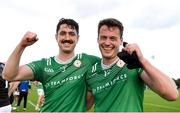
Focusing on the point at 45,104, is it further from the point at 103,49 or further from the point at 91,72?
the point at 103,49

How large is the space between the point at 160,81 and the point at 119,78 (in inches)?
23.1

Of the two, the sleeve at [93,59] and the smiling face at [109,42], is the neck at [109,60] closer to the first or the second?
the smiling face at [109,42]

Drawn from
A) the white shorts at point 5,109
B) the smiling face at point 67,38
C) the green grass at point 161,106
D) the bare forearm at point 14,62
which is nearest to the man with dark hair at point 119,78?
the smiling face at point 67,38

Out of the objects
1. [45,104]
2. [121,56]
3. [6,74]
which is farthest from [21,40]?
[121,56]

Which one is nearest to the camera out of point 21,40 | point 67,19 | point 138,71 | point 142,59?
point 142,59

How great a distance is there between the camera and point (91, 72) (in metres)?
5.69

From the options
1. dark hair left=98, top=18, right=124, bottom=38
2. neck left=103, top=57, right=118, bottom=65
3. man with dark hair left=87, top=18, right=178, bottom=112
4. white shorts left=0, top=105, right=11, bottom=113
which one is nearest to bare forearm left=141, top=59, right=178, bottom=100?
man with dark hair left=87, top=18, right=178, bottom=112

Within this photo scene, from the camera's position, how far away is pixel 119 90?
5.21 metres

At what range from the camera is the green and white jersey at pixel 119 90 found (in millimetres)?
5160

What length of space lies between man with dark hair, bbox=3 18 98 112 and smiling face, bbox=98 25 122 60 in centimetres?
53

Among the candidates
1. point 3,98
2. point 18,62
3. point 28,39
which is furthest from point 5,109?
point 28,39

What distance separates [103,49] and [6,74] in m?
1.28

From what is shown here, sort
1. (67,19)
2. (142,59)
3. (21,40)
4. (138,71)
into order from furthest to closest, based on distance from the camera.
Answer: (67,19)
(21,40)
(138,71)
(142,59)

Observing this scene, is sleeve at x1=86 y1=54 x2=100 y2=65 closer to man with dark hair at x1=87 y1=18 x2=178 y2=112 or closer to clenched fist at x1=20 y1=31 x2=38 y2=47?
man with dark hair at x1=87 y1=18 x2=178 y2=112
